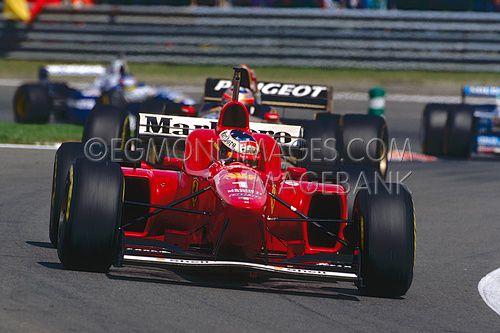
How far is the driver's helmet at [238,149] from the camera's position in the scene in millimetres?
8258

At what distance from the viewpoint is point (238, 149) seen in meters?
8.27

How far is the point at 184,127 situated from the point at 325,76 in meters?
15.2

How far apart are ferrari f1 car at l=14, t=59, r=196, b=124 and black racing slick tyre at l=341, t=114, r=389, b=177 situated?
5.06 meters

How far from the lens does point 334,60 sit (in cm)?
2503

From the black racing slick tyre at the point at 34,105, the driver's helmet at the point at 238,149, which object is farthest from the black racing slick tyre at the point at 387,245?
the black racing slick tyre at the point at 34,105

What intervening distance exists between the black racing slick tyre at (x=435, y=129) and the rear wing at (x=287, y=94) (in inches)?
121

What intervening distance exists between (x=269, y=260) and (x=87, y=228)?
1.40 m

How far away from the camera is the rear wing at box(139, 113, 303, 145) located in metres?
10.1

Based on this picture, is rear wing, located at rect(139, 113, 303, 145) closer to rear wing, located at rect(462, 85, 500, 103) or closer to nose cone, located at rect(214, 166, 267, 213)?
nose cone, located at rect(214, 166, 267, 213)

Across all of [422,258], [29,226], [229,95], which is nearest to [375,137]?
[229,95]

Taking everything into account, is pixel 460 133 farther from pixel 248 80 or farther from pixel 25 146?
pixel 25 146

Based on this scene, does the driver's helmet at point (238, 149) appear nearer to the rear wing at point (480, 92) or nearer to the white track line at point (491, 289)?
the white track line at point (491, 289)

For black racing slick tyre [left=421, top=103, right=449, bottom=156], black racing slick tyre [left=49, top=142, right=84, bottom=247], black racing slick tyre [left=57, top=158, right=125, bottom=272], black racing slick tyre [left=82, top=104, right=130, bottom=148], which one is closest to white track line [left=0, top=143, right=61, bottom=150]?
black racing slick tyre [left=82, top=104, right=130, bottom=148]

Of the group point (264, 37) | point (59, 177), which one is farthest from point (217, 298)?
point (264, 37)
